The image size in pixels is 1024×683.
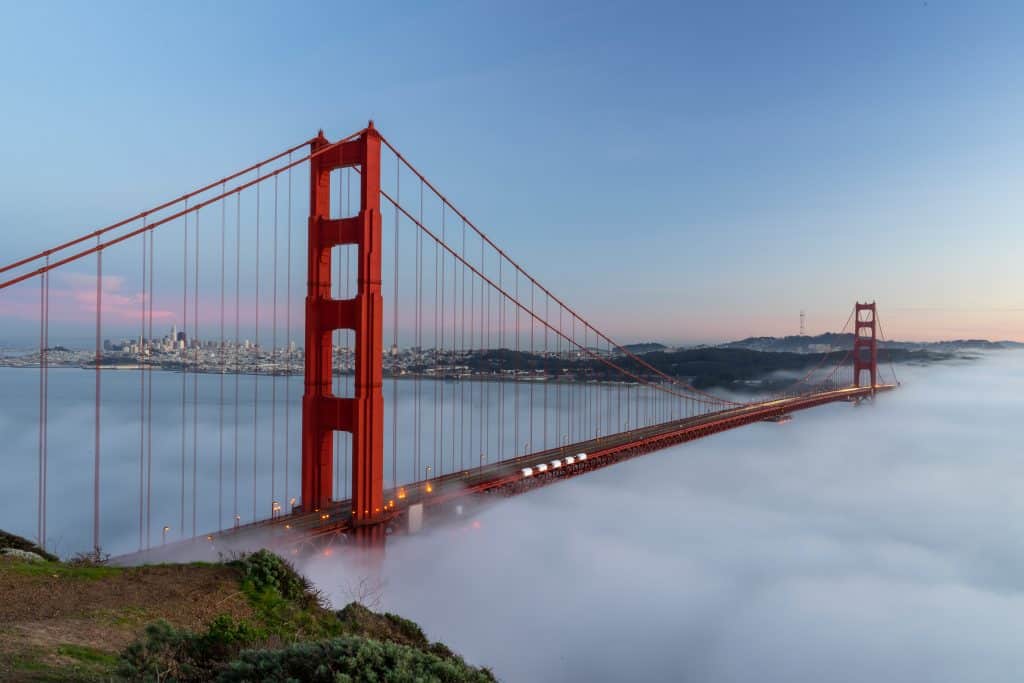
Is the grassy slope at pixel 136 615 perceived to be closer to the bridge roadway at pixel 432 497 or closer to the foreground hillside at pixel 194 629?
the foreground hillside at pixel 194 629

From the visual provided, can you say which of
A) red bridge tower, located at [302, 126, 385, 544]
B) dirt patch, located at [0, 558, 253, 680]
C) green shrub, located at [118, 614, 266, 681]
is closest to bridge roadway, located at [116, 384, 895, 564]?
red bridge tower, located at [302, 126, 385, 544]

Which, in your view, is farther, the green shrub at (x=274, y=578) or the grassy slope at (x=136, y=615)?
the green shrub at (x=274, y=578)

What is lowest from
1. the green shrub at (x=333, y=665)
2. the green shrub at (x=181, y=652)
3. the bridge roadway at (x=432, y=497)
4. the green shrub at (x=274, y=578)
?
the bridge roadway at (x=432, y=497)

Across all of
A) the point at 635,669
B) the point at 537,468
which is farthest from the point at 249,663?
the point at 635,669

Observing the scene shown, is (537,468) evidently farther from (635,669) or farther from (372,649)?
(372,649)

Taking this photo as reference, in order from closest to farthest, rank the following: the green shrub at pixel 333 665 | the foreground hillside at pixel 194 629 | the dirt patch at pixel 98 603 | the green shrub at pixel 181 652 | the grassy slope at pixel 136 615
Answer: the green shrub at pixel 333 665, the foreground hillside at pixel 194 629, the green shrub at pixel 181 652, the grassy slope at pixel 136 615, the dirt patch at pixel 98 603

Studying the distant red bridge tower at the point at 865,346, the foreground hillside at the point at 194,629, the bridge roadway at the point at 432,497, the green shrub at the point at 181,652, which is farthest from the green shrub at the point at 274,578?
the distant red bridge tower at the point at 865,346

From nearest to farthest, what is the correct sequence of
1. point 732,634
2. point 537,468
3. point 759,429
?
point 537,468 → point 732,634 → point 759,429
